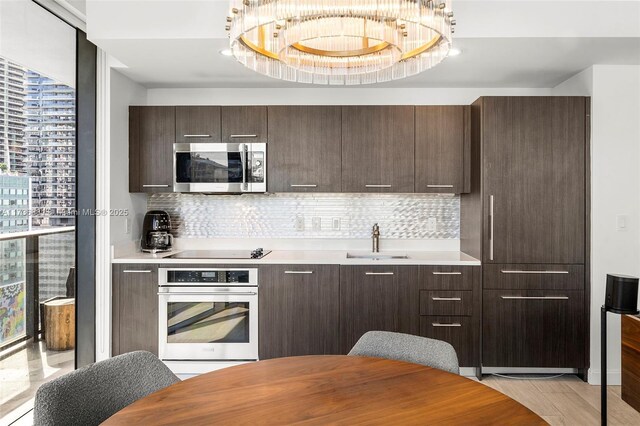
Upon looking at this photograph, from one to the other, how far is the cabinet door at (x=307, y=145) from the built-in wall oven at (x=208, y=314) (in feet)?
2.82

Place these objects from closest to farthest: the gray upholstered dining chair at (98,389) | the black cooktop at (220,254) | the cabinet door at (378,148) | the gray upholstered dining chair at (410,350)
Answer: the gray upholstered dining chair at (98,389)
the gray upholstered dining chair at (410,350)
the black cooktop at (220,254)
the cabinet door at (378,148)

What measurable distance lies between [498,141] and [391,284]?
4.22 feet

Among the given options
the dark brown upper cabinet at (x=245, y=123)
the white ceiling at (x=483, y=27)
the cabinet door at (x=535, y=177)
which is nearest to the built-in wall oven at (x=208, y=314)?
the dark brown upper cabinet at (x=245, y=123)

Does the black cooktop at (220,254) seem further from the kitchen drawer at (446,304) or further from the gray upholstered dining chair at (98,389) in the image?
the gray upholstered dining chair at (98,389)

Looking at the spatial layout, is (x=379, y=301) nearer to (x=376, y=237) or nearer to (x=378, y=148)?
(x=376, y=237)

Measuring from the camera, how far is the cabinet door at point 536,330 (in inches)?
121

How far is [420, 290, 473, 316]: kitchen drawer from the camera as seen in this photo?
123 inches

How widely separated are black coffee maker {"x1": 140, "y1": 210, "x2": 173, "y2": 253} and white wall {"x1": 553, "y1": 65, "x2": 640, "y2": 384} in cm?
328

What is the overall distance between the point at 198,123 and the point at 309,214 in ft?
3.90

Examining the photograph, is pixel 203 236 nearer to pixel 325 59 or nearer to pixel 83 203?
pixel 83 203

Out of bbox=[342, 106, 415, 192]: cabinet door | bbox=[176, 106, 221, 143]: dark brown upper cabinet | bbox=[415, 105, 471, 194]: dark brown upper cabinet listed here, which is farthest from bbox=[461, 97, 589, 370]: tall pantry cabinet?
bbox=[176, 106, 221, 143]: dark brown upper cabinet

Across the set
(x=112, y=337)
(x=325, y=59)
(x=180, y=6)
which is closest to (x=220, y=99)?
(x=180, y=6)

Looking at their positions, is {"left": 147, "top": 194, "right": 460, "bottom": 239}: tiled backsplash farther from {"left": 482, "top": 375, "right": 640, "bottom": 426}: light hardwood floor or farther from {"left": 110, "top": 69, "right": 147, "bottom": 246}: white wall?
{"left": 482, "top": 375, "right": 640, "bottom": 426}: light hardwood floor

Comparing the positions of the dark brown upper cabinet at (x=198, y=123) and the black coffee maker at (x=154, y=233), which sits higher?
the dark brown upper cabinet at (x=198, y=123)
